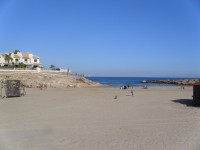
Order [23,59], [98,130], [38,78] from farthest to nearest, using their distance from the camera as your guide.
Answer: [23,59] → [38,78] → [98,130]

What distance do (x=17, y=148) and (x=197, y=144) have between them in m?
6.01

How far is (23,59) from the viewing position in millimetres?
78500

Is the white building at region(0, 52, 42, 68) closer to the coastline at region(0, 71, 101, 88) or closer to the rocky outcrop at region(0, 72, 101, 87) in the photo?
the coastline at region(0, 71, 101, 88)

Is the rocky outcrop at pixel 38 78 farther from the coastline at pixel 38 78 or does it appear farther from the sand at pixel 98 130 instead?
the sand at pixel 98 130

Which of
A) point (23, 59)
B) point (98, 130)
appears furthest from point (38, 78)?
point (98, 130)

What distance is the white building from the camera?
2914 inches

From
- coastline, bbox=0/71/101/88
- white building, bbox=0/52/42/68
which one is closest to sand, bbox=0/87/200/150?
coastline, bbox=0/71/101/88

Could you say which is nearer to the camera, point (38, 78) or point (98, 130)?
point (98, 130)

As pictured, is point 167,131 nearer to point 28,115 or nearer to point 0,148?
point 0,148

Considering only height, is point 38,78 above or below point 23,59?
below

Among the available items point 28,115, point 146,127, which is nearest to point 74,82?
point 28,115

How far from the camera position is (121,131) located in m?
12.0

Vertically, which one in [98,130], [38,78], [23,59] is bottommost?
[98,130]

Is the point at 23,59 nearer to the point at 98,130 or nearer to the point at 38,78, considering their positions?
the point at 38,78
